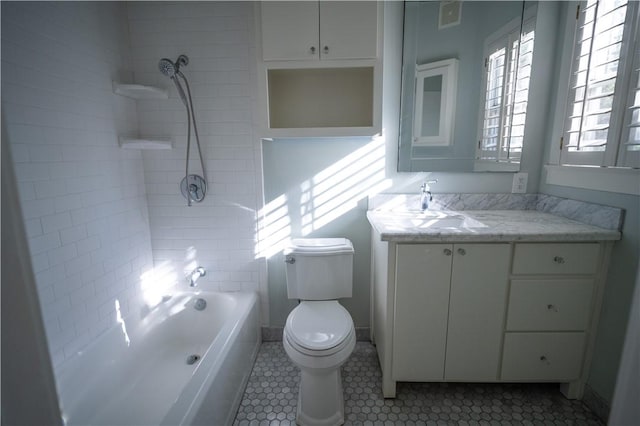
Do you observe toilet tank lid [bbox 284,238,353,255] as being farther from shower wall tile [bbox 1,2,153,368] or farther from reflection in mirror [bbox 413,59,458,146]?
shower wall tile [bbox 1,2,153,368]

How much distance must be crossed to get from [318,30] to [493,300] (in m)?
1.68

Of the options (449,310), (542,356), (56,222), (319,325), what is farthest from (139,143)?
(542,356)

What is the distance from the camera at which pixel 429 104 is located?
1.90 m

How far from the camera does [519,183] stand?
1.96 m

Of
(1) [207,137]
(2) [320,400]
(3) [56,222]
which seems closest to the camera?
(3) [56,222]

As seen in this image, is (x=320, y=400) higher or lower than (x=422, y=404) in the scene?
higher

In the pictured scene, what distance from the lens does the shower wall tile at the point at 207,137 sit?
1832 mm

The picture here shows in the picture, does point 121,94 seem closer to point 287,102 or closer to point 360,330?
point 287,102

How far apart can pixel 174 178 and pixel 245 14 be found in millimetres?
1121

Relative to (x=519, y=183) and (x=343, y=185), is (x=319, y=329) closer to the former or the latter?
(x=343, y=185)

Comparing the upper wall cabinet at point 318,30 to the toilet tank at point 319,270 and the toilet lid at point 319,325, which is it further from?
the toilet lid at point 319,325

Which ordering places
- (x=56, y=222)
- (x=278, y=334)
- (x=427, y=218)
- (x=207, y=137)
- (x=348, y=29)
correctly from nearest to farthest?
(x=56, y=222)
(x=348, y=29)
(x=427, y=218)
(x=207, y=137)
(x=278, y=334)

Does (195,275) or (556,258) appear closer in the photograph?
(556,258)

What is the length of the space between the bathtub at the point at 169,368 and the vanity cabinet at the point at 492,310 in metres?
0.84
